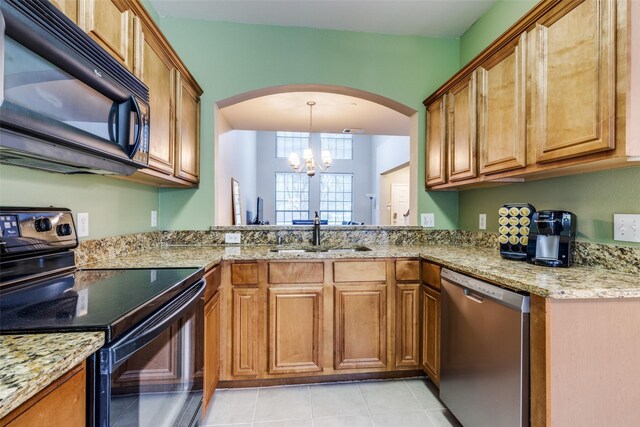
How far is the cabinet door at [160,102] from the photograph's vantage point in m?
1.56

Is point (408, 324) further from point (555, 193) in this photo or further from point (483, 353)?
point (555, 193)

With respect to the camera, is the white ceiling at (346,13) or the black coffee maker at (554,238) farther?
the white ceiling at (346,13)

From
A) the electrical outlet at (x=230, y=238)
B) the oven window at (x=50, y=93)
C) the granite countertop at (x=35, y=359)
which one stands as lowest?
the granite countertop at (x=35, y=359)

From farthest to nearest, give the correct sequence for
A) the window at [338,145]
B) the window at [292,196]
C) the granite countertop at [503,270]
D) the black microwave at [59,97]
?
the window at [338,145] → the window at [292,196] → the granite countertop at [503,270] → the black microwave at [59,97]

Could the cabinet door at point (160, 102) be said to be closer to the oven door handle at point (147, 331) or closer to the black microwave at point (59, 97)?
the black microwave at point (59, 97)

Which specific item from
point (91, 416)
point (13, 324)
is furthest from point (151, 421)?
point (13, 324)

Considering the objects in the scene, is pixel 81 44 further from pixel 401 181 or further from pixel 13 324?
pixel 401 181

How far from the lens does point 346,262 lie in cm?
194

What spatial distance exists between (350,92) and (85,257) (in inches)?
86.0

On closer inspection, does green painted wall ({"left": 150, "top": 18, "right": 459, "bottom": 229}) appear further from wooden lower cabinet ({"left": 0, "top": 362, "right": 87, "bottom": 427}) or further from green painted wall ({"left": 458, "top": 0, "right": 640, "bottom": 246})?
wooden lower cabinet ({"left": 0, "top": 362, "right": 87, "bottom": 427})

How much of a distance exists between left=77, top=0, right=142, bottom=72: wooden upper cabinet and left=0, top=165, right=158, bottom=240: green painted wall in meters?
0.59

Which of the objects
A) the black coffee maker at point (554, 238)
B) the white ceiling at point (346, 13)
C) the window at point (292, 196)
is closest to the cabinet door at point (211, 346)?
the black coffee maker at point (554, 238)

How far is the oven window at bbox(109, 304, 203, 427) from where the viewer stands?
806 millimetres

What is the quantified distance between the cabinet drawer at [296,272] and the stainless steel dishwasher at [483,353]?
74cm
